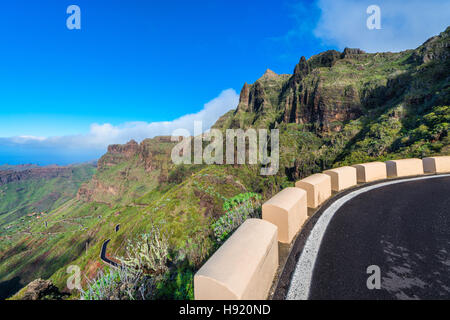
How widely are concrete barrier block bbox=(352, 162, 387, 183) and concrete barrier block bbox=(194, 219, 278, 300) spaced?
25.1 feet

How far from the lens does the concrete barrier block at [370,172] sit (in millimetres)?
8594

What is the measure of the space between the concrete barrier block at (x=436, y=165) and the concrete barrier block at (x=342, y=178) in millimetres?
5442

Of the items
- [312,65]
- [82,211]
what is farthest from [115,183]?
[312,65]

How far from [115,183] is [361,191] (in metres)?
191

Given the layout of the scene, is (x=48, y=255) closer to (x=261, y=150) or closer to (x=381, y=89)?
(x=261, y=150)

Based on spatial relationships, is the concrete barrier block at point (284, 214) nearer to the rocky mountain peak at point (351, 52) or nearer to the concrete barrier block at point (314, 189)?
the concrete barrier block at point (314, 189)

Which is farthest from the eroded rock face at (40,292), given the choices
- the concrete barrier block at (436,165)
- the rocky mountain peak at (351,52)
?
the rocky mountain peak at (351,52)

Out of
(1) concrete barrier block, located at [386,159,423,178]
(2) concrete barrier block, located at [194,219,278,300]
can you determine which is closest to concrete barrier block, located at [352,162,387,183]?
(1) concrete barrier block, located at [386,159,423,178]

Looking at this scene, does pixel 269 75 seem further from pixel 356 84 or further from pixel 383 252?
pixel 383 252

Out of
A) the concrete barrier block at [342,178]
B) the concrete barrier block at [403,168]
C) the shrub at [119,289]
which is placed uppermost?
the concrete barrier block at [403,168]

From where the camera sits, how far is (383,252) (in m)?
3.70

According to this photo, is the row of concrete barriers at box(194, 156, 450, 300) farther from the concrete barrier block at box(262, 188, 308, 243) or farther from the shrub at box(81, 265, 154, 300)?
the shrub at box(81, 265, 154, 300)

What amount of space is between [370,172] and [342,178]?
2.27m

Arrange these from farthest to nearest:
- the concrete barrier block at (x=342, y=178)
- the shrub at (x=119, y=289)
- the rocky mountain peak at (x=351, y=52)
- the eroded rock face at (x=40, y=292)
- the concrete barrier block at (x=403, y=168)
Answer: the rocky mountain peak at (x=351, y=52), the eroded rock face at (x=40, y=292), the concrete barrier block at (x=403, y=168), the concrete barrier block at (x=342, y=178), the shrub at (x=119, y=289)
